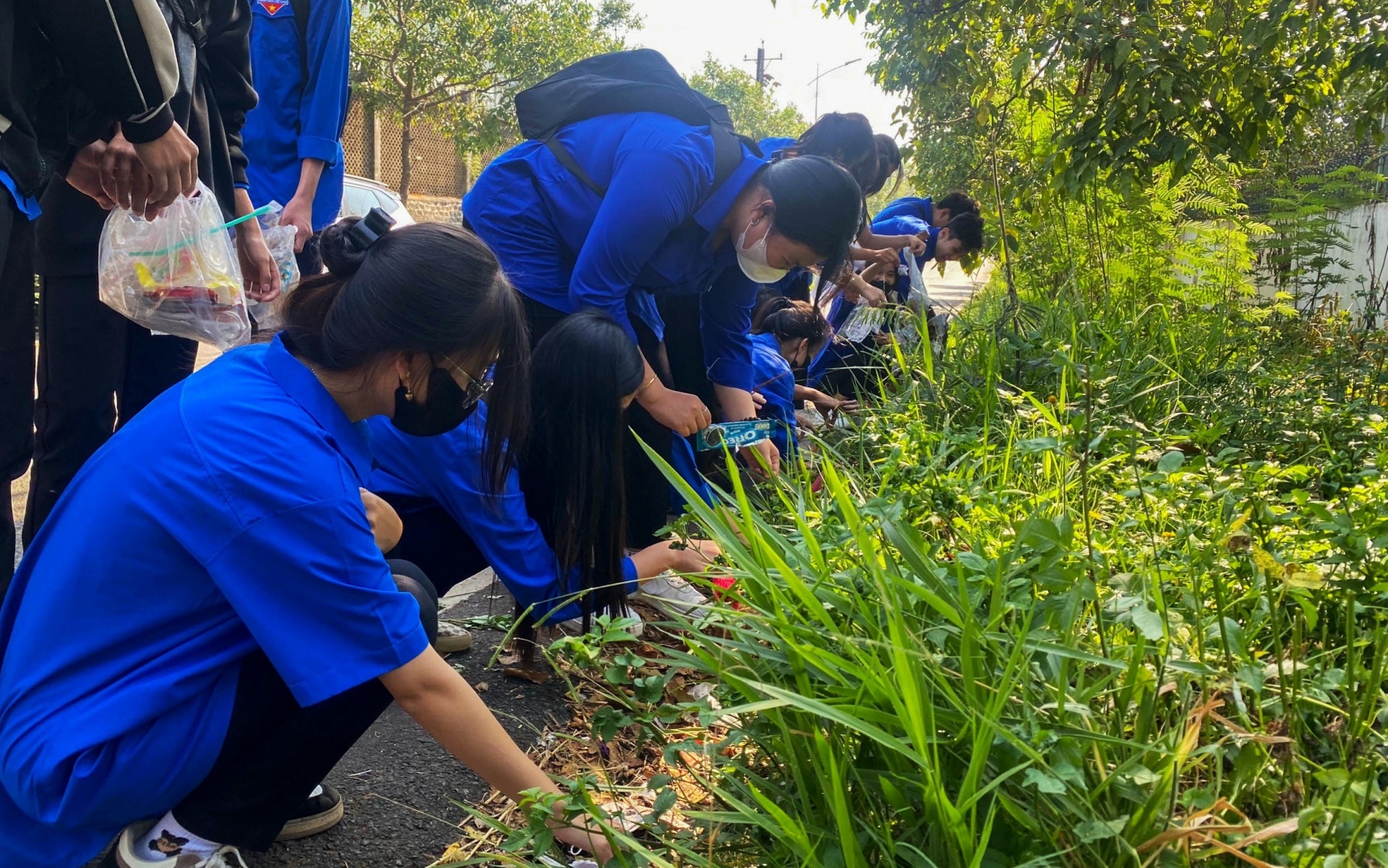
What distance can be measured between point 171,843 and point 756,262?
208cm

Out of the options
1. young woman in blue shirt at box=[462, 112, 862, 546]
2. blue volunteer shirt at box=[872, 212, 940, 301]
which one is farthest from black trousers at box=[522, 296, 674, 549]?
blue volunteer shirt at box=[872, 212, 940, 301]

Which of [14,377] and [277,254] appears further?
[277,254]

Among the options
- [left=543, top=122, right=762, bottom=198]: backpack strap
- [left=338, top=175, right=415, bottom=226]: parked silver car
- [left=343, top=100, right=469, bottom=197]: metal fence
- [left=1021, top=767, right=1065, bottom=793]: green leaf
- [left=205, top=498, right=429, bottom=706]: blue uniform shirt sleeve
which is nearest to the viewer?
[left=1021, top=767, right=1065, bottom=793]: green leaf

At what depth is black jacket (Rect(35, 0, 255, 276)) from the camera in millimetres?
2398

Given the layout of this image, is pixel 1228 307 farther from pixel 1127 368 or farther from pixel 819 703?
pixel 819 703

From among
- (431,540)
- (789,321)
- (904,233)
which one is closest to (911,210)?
(904,233)

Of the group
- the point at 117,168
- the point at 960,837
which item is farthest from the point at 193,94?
the point at 960,837

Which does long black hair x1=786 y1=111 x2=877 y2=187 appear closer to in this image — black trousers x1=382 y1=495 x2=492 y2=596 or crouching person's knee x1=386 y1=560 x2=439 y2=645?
black trousers x1=382 y1=495 x2=492 y2=596

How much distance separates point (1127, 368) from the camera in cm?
366

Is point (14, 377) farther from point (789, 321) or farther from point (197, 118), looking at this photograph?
point (789, 321)

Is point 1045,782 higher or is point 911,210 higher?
point 911,210

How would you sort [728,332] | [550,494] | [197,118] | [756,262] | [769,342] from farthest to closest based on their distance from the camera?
[769,342], [728,332], [756,262], [197,118], [550,494]

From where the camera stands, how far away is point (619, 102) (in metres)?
3.10

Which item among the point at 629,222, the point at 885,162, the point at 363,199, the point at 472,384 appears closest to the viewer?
the point at 472,384
